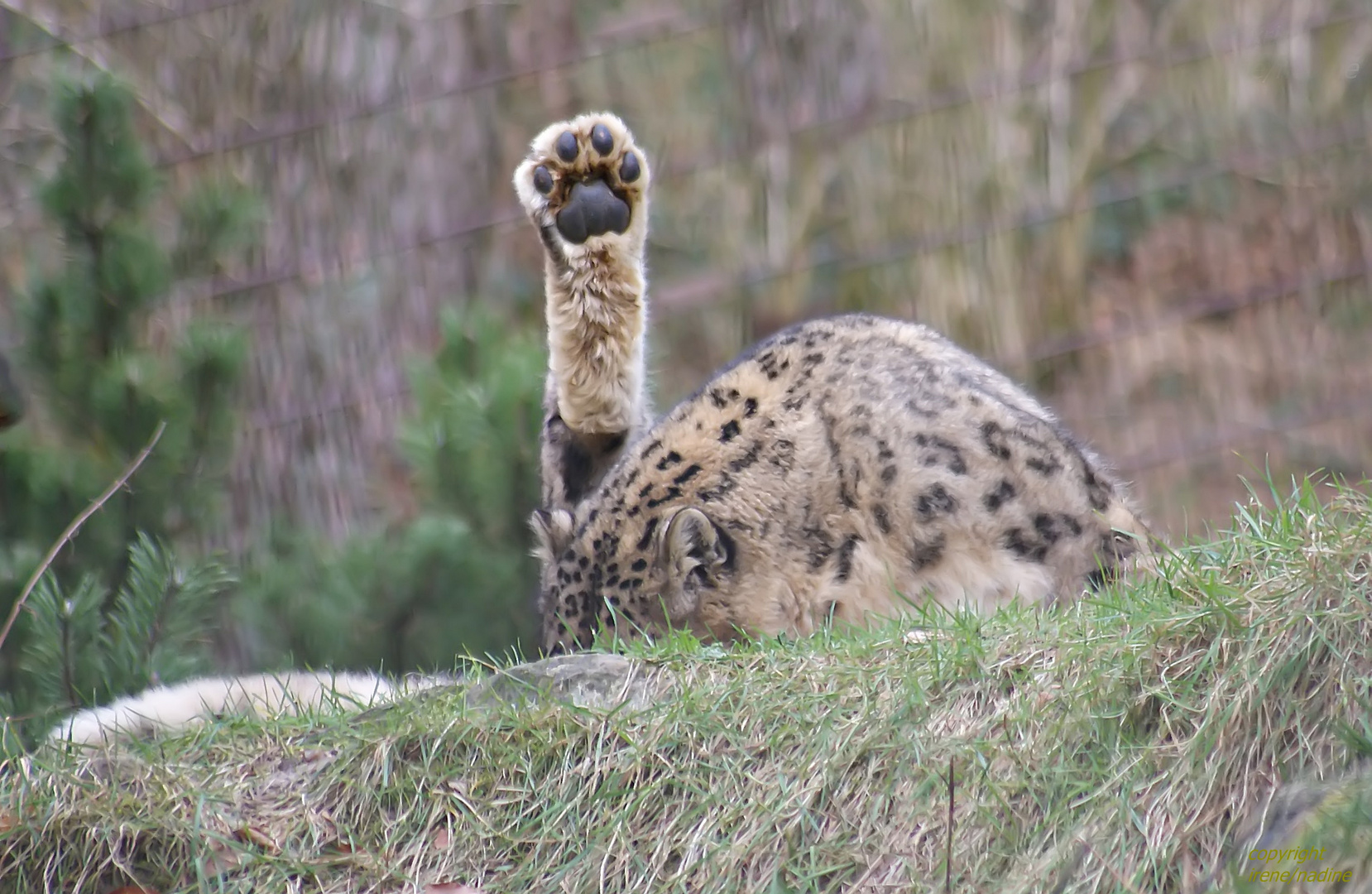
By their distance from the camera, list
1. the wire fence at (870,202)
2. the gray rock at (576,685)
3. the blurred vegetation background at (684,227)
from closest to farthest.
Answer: the gray rock at (576,685), the blurred vegetation background at (684,227), the wire fence at (870,202)

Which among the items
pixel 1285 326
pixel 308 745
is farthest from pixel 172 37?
pixel 1285 326

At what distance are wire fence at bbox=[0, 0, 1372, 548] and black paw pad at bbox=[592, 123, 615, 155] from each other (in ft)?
8.26

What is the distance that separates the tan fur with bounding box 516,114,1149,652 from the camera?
16.6 feet

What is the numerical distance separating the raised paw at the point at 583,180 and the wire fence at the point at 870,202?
233cm

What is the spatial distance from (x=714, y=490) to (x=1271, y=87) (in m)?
6.78

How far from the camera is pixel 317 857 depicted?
3871 millimetres

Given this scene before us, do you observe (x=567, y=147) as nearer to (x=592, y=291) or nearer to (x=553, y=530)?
(x=592, y=291)

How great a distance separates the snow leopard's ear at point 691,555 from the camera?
199 inches

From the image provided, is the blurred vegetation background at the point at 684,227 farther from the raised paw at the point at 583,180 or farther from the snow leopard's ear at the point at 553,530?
the raised paw at the point at 583,180

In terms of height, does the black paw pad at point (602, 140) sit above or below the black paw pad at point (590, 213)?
above

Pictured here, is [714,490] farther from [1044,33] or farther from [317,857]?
[1044,33]

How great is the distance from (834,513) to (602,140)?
1.48 meters

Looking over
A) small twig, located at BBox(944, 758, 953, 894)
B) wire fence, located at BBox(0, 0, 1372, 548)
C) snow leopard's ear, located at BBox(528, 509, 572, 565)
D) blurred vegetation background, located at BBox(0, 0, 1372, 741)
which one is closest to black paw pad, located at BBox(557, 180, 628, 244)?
blurred vegetation background, located at BBox(0, 0, 1372, 741)

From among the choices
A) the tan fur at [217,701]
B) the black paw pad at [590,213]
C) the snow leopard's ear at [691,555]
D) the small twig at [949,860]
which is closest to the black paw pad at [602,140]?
the black paw pad at [590,213]
